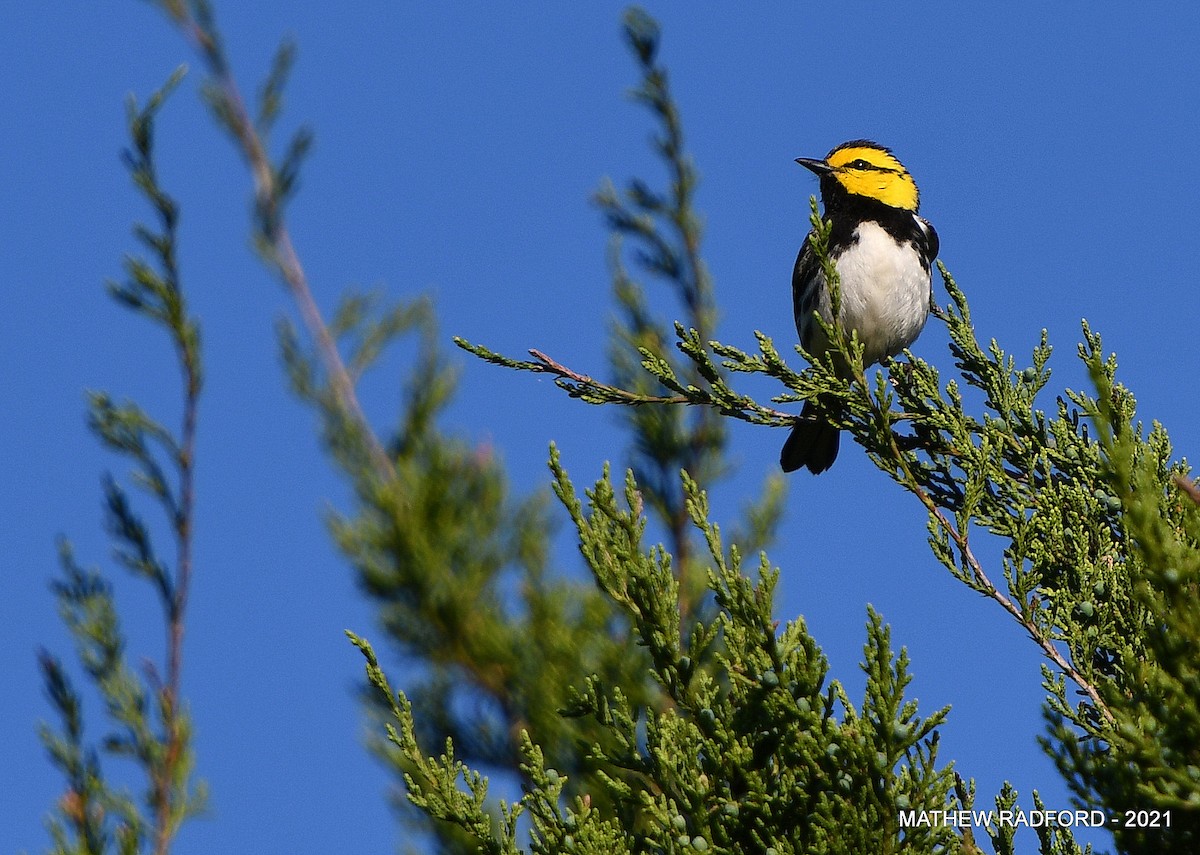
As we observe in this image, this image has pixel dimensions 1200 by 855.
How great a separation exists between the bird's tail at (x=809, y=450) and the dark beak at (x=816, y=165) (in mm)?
1175

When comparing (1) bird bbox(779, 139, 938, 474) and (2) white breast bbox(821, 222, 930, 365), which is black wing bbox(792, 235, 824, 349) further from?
(2) white breast bbox(821, 222, 930, 365)

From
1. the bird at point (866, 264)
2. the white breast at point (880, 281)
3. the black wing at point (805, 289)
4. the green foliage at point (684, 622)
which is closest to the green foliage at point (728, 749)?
the green foliage at point (684, 622)

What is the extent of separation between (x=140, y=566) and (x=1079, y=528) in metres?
2.19

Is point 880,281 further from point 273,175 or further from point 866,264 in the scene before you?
point 273,175

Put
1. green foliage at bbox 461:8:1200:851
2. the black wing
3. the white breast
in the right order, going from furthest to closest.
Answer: the black wing, the white breast, green foliage at bbox 461:8:1200:851

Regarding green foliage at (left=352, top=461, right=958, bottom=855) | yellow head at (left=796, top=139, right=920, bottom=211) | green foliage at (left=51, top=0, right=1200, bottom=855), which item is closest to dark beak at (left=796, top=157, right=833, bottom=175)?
yellow head at (left=796, top=139, right=920, bottom=211)

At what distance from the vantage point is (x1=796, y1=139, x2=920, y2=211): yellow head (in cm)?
654

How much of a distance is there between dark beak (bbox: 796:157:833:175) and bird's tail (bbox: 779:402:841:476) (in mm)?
1175

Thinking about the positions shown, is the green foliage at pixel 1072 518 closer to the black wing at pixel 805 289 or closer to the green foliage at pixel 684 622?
the green foliage at pixel 684 622

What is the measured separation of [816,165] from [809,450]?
1.39 meters

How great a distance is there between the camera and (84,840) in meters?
2.81

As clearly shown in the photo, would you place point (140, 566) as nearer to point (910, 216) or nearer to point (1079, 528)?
point (1079, 528)

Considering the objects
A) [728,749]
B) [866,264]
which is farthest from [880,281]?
[728,749]

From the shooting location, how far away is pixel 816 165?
661 cm
